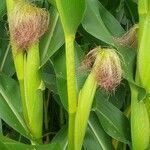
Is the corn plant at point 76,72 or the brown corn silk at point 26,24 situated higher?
the brown corn silk at point 26,24

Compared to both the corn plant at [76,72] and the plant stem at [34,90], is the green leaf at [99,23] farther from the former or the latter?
the plant stem at [34,90]

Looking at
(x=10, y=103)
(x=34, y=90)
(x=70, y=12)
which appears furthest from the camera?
(x=10, y=103)

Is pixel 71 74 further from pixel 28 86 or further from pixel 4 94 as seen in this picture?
pixel 4 94

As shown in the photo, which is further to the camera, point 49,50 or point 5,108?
point 5,108

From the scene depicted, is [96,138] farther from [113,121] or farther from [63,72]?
[63,72]

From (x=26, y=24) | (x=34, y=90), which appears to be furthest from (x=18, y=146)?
(x=26, y=24)

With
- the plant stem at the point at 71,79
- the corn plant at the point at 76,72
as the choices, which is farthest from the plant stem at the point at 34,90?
the plant stem at the point at 71,79

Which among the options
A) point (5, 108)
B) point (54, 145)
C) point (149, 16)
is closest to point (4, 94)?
point (5, 108)
